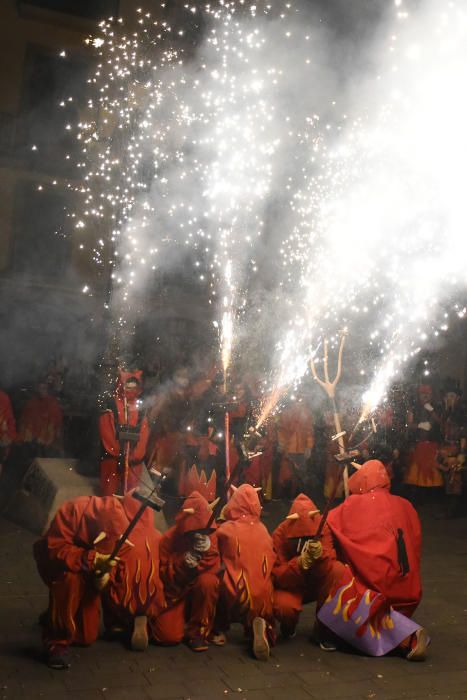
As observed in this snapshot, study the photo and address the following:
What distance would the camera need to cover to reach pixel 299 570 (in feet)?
16.7

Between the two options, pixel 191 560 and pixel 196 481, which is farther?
pixel 196 481

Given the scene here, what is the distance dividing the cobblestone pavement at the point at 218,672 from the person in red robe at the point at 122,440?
231 centimetres

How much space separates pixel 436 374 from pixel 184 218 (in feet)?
22.7

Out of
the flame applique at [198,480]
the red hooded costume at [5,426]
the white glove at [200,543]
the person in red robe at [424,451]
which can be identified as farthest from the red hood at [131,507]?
the person in red robe at [424,451]

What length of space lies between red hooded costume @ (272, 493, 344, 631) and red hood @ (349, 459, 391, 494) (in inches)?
15.6

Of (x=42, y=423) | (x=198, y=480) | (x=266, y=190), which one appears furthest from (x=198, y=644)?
(x=266, y=190)

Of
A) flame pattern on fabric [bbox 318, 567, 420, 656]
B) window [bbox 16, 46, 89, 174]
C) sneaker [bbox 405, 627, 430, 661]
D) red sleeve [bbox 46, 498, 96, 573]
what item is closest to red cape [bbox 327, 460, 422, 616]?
flame pattern on fabric [bbox 318, 567, 420, 656]

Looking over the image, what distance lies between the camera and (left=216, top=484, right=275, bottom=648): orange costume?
5.03m

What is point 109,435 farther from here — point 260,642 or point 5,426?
point 260,642

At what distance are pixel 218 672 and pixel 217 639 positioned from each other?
0.46 metres

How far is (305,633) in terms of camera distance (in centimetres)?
548

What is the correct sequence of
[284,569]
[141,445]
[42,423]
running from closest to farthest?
[284,569] < [141,445] < [42,423]

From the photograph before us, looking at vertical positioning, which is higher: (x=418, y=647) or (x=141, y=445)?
(x=141, y=445)

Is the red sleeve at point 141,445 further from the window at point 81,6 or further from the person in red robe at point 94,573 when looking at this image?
the window at point 81,6
